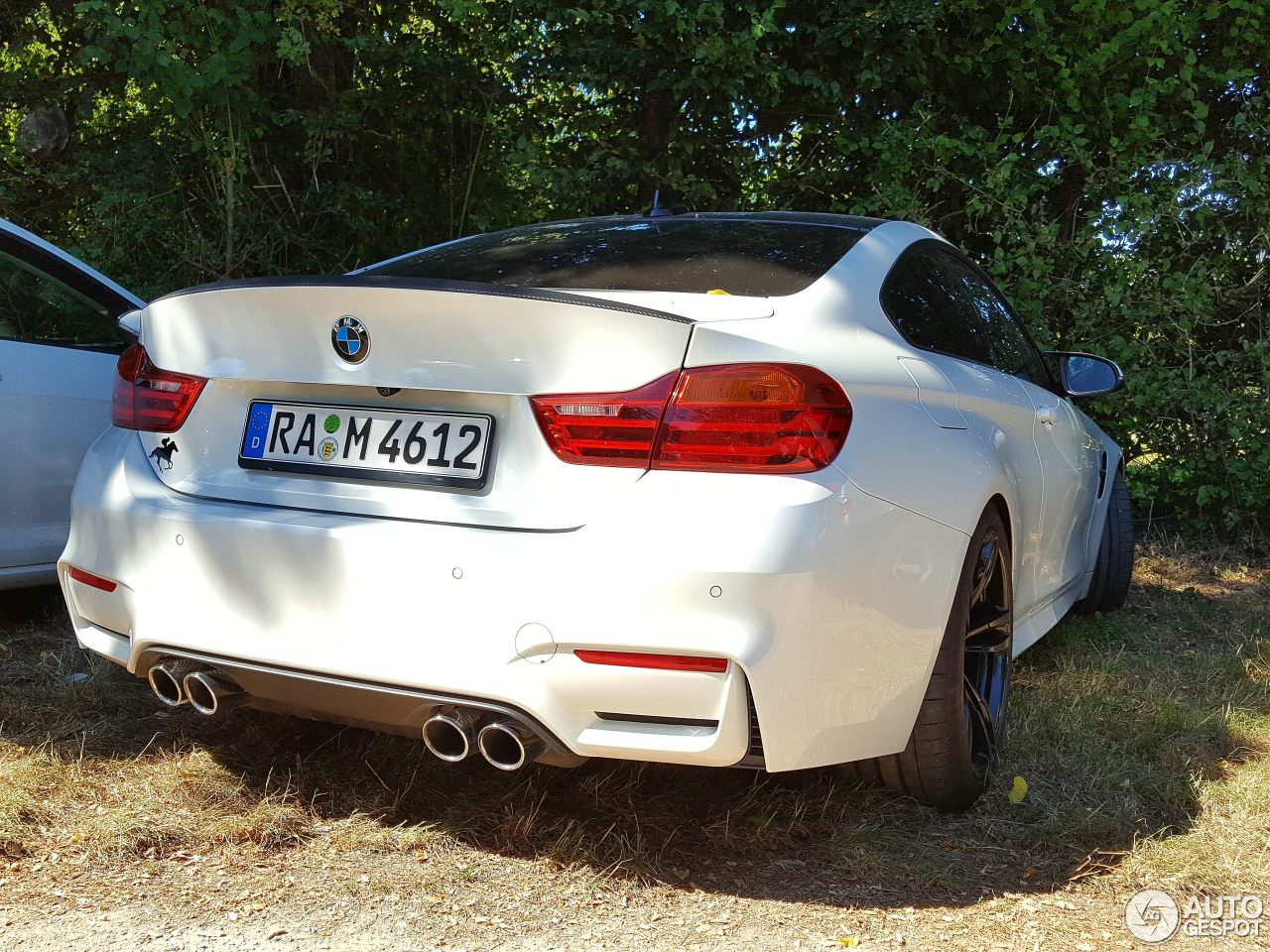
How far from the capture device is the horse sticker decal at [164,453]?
8.71 ft

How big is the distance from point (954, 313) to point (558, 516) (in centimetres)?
159

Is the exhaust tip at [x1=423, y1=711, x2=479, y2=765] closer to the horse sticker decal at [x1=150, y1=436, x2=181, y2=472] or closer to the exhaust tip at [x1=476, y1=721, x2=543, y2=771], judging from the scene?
the exhaust tip at [x1=476, y1=721, x2=543, y2=771]

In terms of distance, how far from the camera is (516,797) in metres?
2.92

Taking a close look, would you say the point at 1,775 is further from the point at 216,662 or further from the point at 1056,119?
the point at 1056,119

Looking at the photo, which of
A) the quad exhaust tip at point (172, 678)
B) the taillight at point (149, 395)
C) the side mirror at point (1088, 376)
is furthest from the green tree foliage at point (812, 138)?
the quad exhaust tip at point (172, 678)

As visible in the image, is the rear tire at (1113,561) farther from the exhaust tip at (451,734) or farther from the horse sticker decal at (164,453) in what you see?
the horse sticker decal at (164,453)

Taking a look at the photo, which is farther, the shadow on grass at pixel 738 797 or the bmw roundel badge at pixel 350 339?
the shadow on grass at pixel 738 797

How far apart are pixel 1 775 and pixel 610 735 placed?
5.13 feet

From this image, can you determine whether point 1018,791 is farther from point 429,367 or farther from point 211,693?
point 211,693

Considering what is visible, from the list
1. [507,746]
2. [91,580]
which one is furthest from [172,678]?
[507,746]

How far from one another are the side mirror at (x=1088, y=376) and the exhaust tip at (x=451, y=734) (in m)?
2.60

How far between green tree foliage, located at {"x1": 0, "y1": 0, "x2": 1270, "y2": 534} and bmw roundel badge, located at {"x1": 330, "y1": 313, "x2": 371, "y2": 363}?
442cm

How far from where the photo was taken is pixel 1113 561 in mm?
4926

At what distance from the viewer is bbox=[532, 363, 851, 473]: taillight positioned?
2240mm
